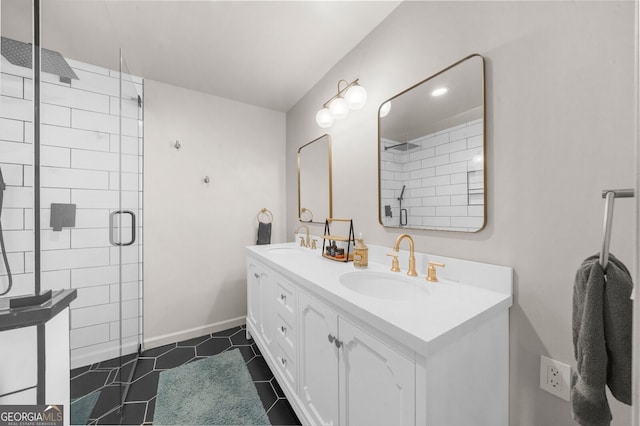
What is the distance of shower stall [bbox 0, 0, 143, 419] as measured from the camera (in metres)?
0.73

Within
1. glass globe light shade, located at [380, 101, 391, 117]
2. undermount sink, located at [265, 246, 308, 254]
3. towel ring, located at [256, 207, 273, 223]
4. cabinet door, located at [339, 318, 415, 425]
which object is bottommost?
cabinet door, located at [339, 318, 415, 425]

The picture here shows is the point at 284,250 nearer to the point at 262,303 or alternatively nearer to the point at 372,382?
the point at 262,303

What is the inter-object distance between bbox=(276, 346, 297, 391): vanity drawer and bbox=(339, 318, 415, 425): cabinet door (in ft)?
1.46

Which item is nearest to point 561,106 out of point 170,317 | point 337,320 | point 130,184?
point 337,320

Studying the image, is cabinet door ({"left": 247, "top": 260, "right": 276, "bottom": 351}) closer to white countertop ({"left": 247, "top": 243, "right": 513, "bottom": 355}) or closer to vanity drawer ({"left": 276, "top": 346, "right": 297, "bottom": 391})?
vanity drawer ({"left": 276, "top": 346, "right": 297, "bottom": 391})

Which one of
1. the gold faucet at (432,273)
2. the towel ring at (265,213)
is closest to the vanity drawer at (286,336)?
the gold faucet at (432,273)

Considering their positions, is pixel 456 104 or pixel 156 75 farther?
pixel 156 75

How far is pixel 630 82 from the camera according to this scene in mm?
695

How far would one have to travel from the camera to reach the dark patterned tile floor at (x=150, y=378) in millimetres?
1138

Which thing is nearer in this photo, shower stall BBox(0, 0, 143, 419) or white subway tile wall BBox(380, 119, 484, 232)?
shower stall BBox(0, 0, 143, 419)

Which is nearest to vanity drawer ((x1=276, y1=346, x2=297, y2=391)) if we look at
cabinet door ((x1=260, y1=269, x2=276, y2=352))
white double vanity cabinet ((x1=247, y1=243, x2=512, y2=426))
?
white double vanity cabinet ((x1=247, y1=243, x2=512, y2=426))

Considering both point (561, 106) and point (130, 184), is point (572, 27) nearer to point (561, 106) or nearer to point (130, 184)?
point (561, 106)

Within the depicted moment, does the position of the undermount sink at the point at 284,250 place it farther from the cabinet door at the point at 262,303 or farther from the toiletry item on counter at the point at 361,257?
the toiletry item on counter at the point at 361,257

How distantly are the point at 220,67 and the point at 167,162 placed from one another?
95cm
